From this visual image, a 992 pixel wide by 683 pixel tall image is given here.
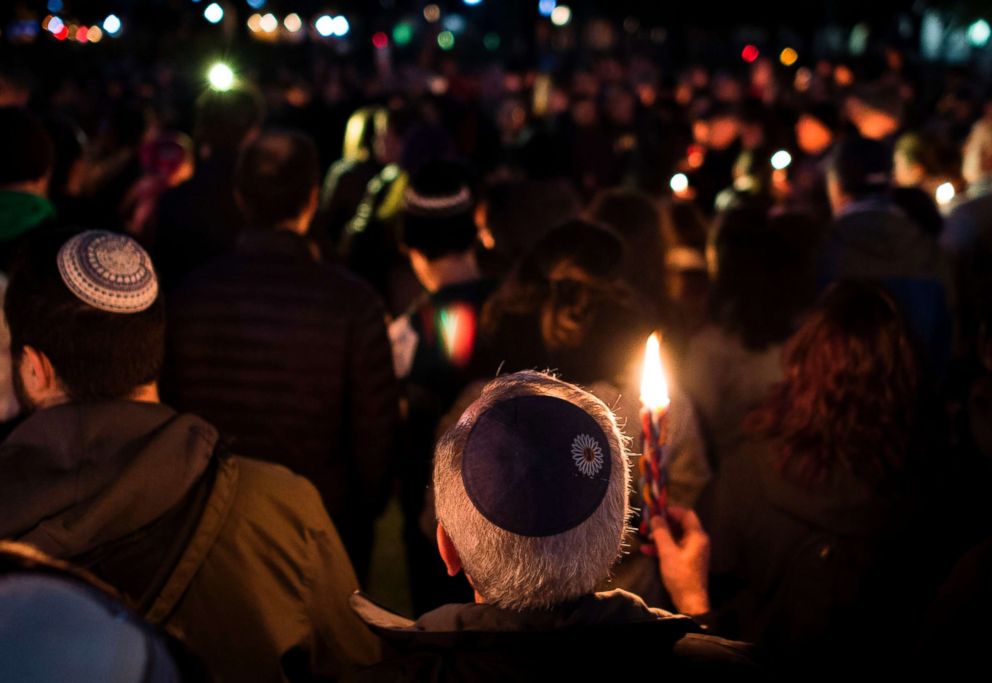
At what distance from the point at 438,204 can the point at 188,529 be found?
2271 mm

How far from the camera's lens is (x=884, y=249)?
4.93 m

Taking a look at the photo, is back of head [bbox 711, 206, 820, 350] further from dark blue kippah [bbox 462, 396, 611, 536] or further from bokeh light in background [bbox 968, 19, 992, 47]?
bokeh light in background [bbox 968, 19, 992, 47]

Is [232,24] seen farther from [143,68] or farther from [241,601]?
[241,601]

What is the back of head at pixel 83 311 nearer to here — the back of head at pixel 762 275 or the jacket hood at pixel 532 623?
the jacket hood at pixel 532 623

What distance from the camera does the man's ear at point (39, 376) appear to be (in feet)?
7.68

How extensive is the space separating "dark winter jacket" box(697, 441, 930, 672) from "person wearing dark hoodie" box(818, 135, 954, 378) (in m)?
2.01

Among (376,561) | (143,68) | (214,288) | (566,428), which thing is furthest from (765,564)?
(143,68)

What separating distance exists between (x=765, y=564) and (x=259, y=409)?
1.74m

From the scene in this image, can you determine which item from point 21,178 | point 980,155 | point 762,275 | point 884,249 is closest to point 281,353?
point 21,178

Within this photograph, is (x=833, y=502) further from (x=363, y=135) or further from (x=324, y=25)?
(x=324, y=25)

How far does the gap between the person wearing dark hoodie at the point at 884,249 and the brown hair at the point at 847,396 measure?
1729mm

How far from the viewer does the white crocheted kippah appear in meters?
2.29

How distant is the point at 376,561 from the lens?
555 centimetres

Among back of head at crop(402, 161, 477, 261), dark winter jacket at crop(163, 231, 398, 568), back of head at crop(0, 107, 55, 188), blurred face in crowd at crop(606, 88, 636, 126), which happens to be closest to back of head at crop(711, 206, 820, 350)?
back of head at crop(402, 161, 477, 261)
